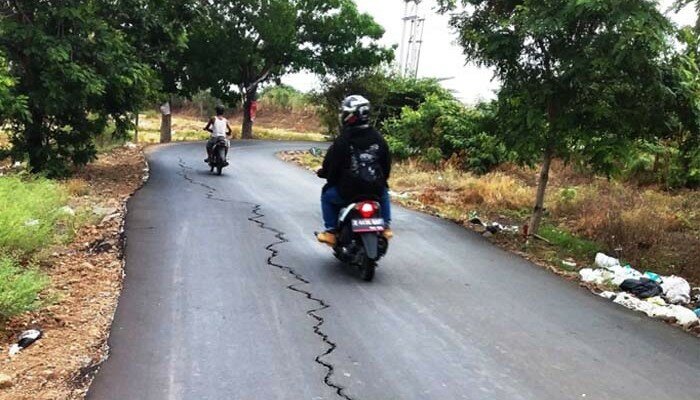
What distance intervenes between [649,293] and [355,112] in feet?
12.8

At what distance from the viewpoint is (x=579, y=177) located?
18.0 metres

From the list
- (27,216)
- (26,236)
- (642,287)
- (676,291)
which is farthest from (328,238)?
(676,291)

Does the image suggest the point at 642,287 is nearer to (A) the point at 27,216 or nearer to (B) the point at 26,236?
Result: (B) the point at 26,236

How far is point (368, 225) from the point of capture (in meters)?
7.00

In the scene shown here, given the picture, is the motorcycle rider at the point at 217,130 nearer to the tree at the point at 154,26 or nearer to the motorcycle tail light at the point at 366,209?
the tree at the point at 154,26

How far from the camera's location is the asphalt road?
4.50 metres

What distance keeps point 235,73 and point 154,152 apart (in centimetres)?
1481

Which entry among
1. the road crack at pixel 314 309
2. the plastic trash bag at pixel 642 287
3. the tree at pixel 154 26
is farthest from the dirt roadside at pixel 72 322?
the tree at pixel 154 26

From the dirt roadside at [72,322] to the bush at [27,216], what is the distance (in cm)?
30

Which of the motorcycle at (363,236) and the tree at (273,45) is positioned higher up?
the tree at (273,45)

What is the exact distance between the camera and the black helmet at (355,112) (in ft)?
23.6

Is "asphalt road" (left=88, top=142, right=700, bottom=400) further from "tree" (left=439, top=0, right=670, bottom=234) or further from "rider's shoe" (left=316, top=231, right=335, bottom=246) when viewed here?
"tree" (left=439, top=0, right=670, bottom=234)

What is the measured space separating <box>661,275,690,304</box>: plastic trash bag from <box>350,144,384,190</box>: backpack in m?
3.54

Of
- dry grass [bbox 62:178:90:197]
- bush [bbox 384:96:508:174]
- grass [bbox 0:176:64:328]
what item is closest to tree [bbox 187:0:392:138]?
bush [bbox 384:96:508:174]
